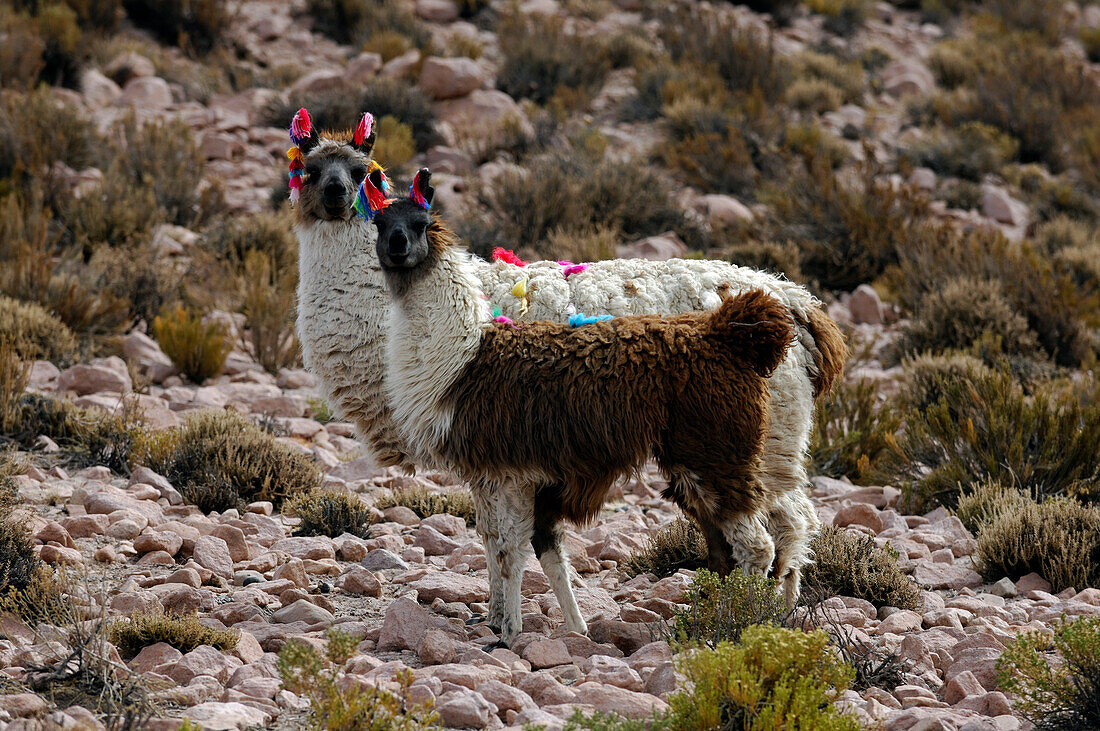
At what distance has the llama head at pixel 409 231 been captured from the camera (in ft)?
15.6

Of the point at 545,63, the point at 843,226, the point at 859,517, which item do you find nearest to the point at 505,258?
the point at 859,517

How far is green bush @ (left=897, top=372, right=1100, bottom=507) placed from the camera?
7180 mm

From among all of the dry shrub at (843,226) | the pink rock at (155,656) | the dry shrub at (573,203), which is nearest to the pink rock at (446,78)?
the dry shrub at (573,203)

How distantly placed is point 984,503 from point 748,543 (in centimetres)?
286

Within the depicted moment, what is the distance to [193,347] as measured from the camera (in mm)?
9094

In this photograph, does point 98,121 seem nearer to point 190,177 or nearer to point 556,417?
point 190,177

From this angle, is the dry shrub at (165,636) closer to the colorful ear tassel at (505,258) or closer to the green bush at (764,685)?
the green bush at (764,685)

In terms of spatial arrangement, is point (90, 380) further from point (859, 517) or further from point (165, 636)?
point (859, 517)

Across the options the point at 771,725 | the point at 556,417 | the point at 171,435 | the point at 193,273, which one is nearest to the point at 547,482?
the point at 556,417

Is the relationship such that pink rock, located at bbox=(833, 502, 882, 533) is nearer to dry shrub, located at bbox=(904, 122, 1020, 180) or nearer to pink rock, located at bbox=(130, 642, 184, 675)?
pink rock, located at bbox=(130, 642, 184, 675)

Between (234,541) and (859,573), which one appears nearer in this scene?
(859,573)

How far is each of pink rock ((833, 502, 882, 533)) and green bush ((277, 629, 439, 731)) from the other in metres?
3.94

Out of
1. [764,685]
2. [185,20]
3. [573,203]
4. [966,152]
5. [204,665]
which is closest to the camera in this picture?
[764,685]

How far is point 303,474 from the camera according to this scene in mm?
6945
